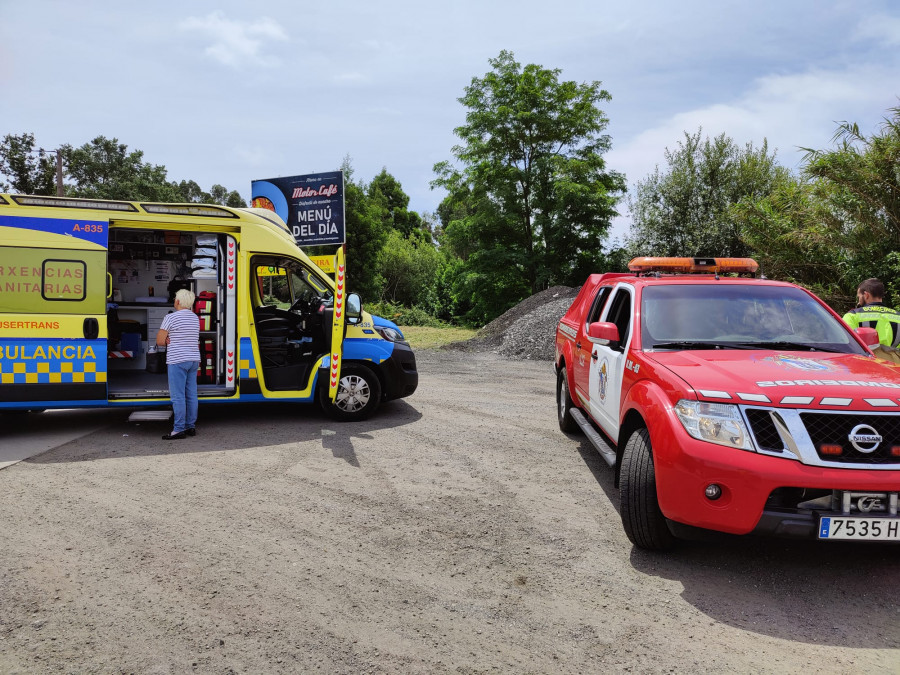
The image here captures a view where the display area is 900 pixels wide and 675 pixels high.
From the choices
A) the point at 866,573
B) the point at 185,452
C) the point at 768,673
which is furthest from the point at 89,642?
the point at 866,573

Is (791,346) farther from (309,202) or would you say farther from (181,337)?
(309,202)

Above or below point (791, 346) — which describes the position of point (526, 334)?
below

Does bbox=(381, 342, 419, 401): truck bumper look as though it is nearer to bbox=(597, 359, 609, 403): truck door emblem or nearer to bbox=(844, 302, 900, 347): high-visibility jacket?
bbox=(597, 359, 609, 403): truck door emblem

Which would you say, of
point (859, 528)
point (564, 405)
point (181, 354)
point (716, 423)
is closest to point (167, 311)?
point (181, 354)

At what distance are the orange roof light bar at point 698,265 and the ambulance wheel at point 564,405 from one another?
168 cm

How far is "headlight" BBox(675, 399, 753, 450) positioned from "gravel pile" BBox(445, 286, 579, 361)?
12.3 meters

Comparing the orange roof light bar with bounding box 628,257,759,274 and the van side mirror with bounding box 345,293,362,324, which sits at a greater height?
the orange roof light bar with bounding box 628,257,759,274

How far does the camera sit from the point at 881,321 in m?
5.64

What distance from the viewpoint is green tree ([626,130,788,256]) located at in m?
22.0

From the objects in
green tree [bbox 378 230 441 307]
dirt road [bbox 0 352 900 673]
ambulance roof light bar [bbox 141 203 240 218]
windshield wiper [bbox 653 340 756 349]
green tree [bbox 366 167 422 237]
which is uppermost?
green tree [bbox 366 167 422 237]

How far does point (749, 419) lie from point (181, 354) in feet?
18.9

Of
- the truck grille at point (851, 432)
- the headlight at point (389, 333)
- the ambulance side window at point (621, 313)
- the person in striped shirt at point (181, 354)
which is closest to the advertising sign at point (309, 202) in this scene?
the headlight at point (389, 333)

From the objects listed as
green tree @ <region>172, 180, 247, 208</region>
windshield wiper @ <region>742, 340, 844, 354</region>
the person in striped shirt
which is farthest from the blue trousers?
green tree @ <region>172, 180, 247, 208</region>

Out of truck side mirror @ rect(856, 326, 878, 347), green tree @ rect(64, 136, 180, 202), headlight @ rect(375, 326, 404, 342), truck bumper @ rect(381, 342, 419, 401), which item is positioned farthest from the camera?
green tree @ rect(64, 136, 180, 202)
